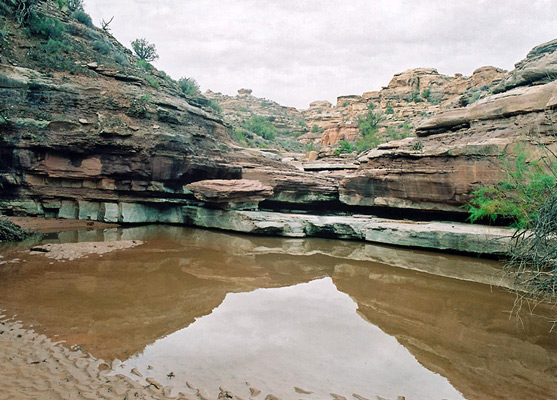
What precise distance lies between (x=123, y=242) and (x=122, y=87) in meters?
7.34

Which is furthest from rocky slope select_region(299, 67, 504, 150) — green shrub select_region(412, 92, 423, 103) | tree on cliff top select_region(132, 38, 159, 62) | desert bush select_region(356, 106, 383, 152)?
tree on cliff top select_region(132, 38, 159, 62)

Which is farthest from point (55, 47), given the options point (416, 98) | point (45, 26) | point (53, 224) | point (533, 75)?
point (416, 98)

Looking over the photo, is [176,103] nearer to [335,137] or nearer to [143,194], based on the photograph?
[143,194]

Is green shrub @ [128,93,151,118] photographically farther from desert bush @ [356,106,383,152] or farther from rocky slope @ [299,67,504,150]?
rocky slope @ [299,67,504,150]

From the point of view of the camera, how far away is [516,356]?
143 inches

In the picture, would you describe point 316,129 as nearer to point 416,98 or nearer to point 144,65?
point 416,98

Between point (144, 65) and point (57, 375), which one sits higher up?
point (144, 65)

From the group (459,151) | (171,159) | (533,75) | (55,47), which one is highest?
(55,47)

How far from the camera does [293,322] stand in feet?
14.4

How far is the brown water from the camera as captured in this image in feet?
9.99

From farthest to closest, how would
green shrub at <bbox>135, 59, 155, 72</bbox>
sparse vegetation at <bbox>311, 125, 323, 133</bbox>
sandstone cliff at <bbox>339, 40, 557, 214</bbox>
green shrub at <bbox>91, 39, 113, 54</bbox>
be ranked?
sparse vegetation at <bbox>311, 125, 323, 133</bbox> → green shrub at <bbox>135, 59, 155, 72</bbox> → green shrub at <bbox>91, 39, 113, 54</bbox> → sandstone cliff at <bbox>339, 40, 557, 214</bbox>

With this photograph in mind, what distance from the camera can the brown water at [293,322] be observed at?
3045mm

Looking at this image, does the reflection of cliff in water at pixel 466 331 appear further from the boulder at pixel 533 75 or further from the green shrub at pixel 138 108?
the green shrub at pixel 138 108

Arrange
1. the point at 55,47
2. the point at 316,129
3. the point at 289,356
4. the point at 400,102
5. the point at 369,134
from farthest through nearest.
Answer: the point at 316,129
the point at 400,102
the point at 369,134
the point at 55,47
the point at 289,356
